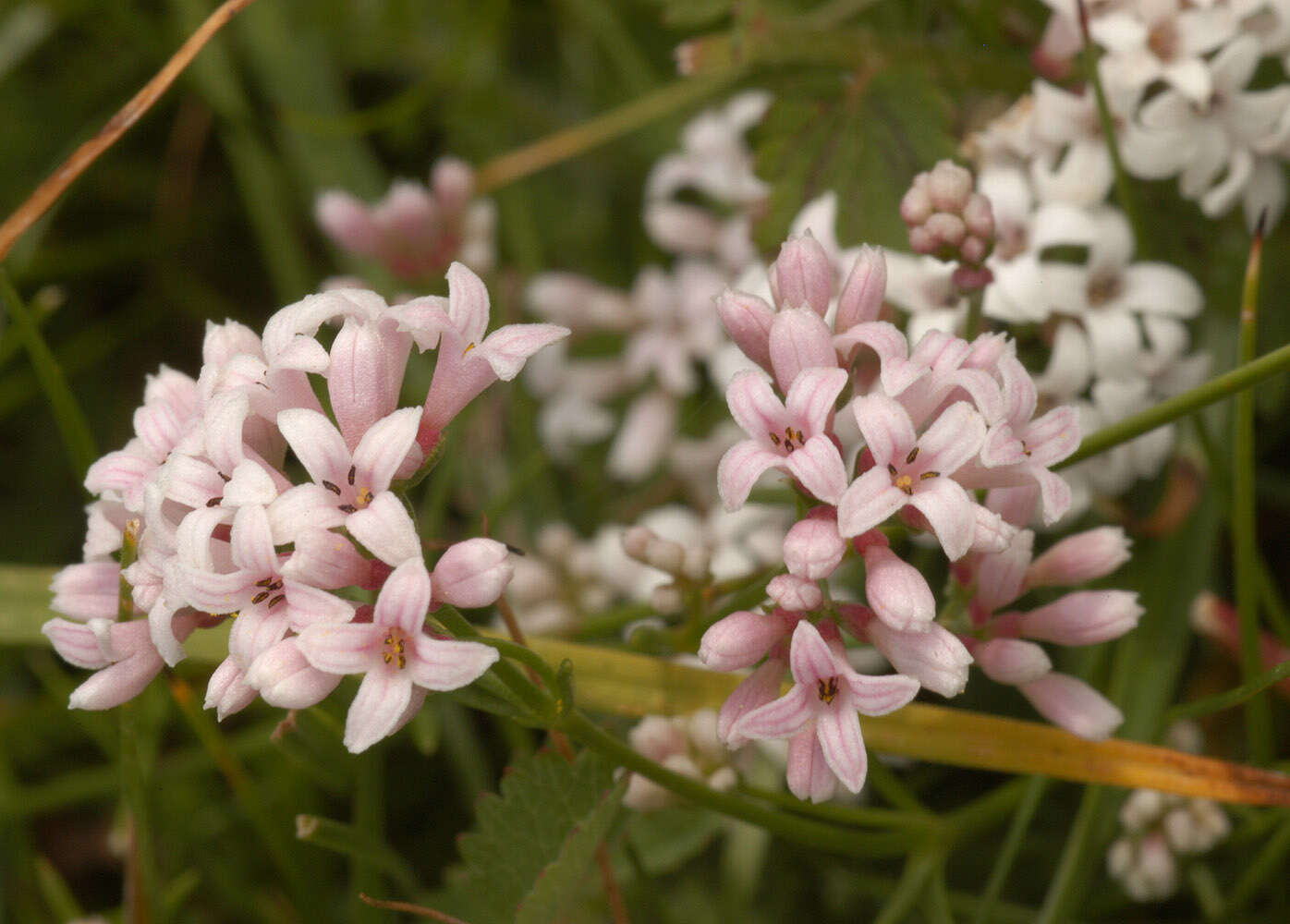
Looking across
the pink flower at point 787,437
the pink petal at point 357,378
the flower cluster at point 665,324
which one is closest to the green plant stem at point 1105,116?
the flower cluster at point 665,324

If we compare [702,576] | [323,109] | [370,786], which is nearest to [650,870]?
[370,786]

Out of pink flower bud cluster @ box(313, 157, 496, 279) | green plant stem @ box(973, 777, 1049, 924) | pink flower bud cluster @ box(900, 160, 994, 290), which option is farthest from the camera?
pink flower bud cluster @ box(313, 157, 496, 279)

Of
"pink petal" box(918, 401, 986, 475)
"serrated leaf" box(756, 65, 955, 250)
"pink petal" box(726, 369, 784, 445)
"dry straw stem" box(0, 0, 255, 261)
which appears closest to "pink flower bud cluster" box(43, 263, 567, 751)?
"pink petal" box(726, 369, 784, 445)

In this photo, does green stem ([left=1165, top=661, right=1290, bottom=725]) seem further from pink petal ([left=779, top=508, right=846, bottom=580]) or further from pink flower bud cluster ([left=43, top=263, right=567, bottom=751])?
pink flower bud cluster ([left=43, top=263, right=567, bottom=751])

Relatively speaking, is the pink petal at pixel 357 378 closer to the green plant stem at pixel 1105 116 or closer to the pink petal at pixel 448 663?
the pink petal at pixel 448 663

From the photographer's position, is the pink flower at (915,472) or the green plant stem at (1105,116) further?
the green plant stem at (1105,116)

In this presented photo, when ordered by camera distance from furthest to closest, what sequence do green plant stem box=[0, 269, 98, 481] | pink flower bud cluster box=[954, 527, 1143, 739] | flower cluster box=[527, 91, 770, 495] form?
1. flower cluster box=[527, 91, 770, 495]
2. green plant stem box=[0, 269, 98, 481]
3. pink flower bud cluster box=[954, 527, 1143, 739]
